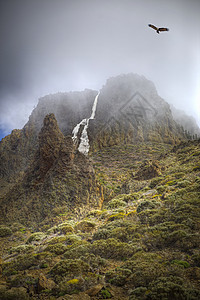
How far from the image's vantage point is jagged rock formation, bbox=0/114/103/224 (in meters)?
19.2

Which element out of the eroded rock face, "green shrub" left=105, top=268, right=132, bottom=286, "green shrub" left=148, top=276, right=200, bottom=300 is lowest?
"green shrub" left=105, top=268, right=132, bottom=286

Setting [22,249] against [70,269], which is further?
[22,249]

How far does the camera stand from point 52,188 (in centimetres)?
2100

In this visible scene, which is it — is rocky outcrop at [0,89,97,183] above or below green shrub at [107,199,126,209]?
above

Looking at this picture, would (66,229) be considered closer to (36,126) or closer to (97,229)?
(97,229)

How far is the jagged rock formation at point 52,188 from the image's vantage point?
63.0ft

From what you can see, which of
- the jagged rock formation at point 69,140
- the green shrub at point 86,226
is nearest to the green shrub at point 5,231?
the jagged rock formation at point 69,140

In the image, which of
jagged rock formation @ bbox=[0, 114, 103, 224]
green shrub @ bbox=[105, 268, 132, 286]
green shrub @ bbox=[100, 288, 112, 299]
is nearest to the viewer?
green shrub @ bbox=[100, 288, 112, 299]

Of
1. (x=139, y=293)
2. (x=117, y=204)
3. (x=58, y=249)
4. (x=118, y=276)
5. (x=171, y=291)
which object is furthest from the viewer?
(x=117, y=204)

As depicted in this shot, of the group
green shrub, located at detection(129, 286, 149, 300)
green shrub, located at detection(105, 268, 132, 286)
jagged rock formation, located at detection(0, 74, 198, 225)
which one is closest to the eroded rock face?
jagged rock formation, located at detection(0, 74, 198, 225)

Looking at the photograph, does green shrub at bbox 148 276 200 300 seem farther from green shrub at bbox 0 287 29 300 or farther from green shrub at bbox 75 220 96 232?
green shrub at bbox 75 220 96 232

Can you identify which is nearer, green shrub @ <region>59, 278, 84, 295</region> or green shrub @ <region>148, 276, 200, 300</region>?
green shrub @ <region>148, 276, 200, 300</region>

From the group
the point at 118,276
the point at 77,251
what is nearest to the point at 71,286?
the point at 118,276

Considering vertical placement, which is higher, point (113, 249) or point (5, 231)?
point (113, 249)
